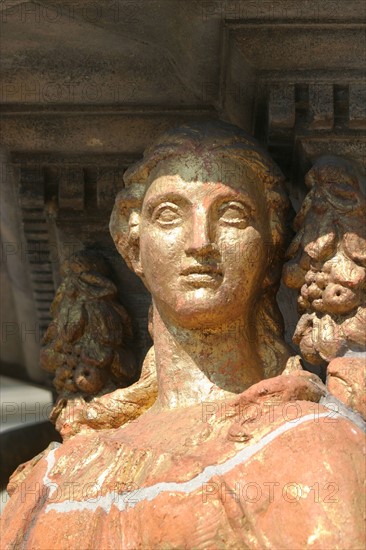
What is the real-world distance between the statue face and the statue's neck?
6 centimetres

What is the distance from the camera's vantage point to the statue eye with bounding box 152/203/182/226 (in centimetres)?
435

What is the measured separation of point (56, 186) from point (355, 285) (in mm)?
1518

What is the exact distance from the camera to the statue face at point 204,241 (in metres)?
4.26

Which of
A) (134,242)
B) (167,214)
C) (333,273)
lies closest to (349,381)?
(333,273)

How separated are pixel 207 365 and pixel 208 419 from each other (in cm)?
30

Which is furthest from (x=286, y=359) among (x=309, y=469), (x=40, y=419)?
(x=40, y=419)

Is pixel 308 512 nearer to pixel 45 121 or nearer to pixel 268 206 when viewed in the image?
pixel 268 206

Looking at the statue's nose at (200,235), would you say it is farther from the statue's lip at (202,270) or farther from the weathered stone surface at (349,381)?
the weathered stone surface at (349,381)

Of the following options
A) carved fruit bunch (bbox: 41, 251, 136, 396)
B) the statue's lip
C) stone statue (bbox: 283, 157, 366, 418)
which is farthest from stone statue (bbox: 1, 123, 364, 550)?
carved fruit bunch (bbox: 41, 251, 136, 396)

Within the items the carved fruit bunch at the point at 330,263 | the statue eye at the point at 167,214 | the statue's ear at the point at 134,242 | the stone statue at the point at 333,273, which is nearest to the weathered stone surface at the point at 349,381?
the stone statue at the point at 333,273

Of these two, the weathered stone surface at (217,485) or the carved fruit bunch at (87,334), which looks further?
the carved fruit bunch at (87,334)

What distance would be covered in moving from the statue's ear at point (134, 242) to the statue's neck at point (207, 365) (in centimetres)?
31

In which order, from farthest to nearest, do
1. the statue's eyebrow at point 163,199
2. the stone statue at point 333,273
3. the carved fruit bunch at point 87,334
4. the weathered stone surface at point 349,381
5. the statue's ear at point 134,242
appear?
the carved fruit bunch at point 87,334, the statue's ear at point 134,242, the statue's eyebrow at point 163,199, the stone statue at point 333,273, the weathered stone surface at point 349,381

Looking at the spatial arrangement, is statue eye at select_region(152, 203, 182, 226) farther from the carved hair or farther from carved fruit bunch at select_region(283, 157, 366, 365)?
carved fruit bunch at select_region(283, 157, 366, 365)
